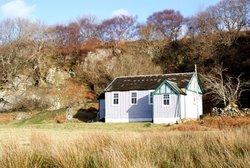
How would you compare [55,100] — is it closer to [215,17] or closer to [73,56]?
[73,56]

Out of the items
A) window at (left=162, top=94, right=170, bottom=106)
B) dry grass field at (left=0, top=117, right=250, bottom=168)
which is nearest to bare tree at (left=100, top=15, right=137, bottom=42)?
window at (left=162, top=94, right=170, bottom=106)

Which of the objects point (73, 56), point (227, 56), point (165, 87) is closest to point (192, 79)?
point (165, 87)

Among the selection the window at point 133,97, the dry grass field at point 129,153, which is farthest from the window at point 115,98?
the dry grass field at point 129,153

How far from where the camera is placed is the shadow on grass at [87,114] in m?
38.2

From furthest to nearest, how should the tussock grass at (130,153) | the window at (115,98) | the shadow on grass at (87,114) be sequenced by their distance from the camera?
the shadow on grass at (87,114), the window at (115,98), the tussock grass at (130,153)

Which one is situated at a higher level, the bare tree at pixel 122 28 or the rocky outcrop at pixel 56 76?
the bare tree at pixel 122 28

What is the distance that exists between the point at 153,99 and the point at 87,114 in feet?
33.4

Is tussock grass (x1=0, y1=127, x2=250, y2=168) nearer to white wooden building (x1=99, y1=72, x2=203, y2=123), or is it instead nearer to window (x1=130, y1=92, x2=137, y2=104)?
white wooden building (x1=99, y1=72, x2=203, y2=123)

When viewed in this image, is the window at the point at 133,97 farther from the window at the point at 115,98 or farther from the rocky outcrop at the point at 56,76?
the rocky outcrop at the point at 56,76

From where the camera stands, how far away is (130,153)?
7648mm

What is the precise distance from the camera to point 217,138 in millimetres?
8859

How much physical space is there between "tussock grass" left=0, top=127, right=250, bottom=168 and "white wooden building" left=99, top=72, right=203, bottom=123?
2319cm

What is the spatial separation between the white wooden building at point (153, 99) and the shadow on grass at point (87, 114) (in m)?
1.68

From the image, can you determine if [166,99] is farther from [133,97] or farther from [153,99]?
[133,97]
